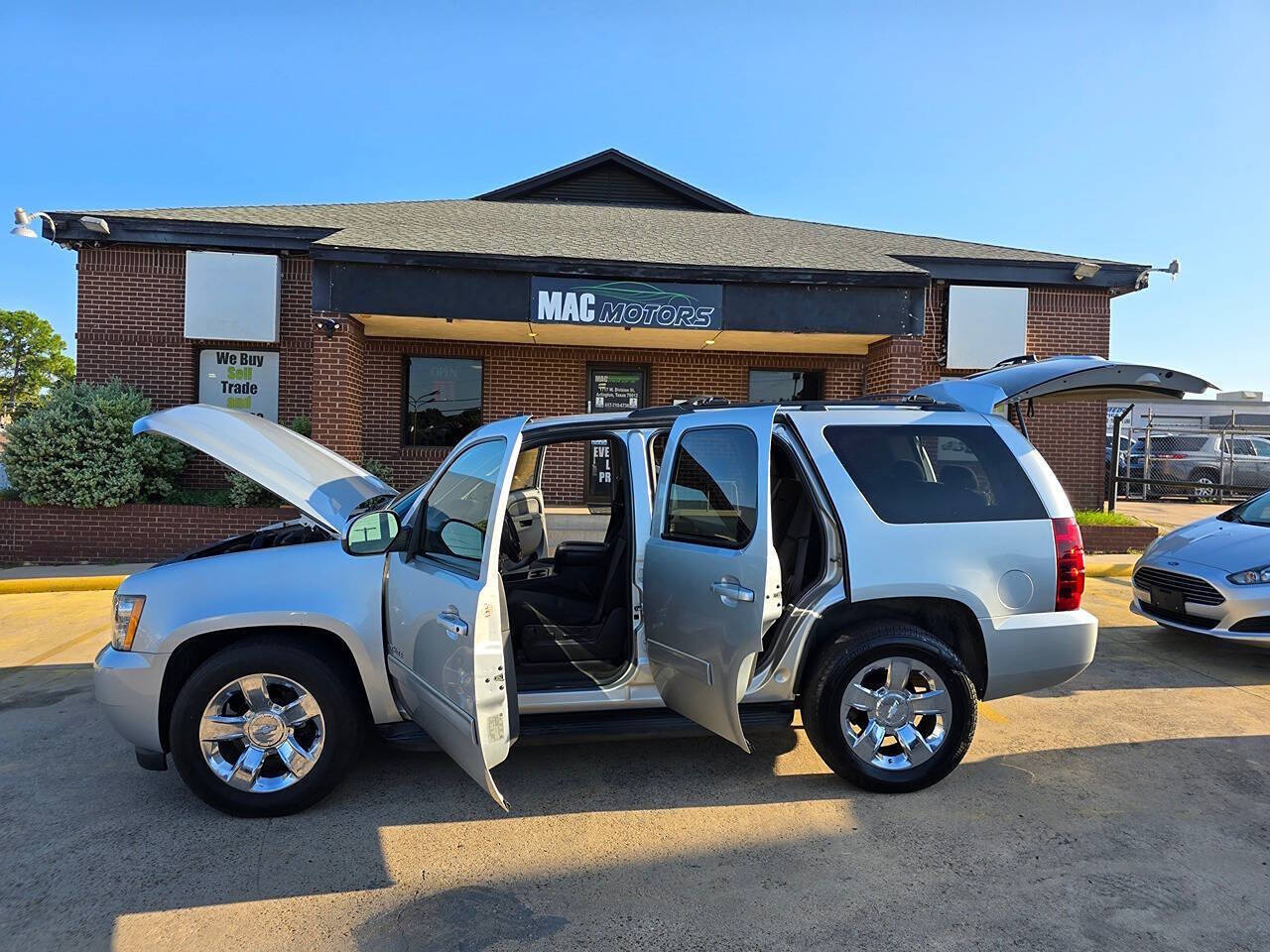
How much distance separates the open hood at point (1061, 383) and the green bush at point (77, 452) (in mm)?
9894

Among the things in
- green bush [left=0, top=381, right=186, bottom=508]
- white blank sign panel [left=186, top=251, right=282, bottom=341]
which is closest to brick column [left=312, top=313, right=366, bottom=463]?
white blank sign panel [left=186, top=251, right=282, bottom=341]

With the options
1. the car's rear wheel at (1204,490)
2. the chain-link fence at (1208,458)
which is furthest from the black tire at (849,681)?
the chain-link fence at (1208,458)

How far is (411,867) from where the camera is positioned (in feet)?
10.1

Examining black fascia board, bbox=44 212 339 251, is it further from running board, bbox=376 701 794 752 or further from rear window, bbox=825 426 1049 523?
rear window, bbox=825 426 1049 523

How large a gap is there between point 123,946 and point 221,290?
10.5 m

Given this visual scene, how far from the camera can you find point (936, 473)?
3.97 m

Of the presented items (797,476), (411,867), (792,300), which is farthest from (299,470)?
(792,300)

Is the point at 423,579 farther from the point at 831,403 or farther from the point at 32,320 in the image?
the point at 32,320

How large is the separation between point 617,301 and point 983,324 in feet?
20.3

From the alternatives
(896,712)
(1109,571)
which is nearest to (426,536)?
(896,712)

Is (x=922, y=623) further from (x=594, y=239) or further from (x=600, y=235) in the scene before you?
(x=600, y=235)

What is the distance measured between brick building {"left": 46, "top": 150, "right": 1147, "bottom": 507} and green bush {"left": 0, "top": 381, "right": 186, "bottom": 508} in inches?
55.9

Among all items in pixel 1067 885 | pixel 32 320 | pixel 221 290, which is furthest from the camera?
pixel 32 320

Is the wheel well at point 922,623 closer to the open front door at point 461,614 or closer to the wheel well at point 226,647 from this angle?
the open front door at point 461,614
